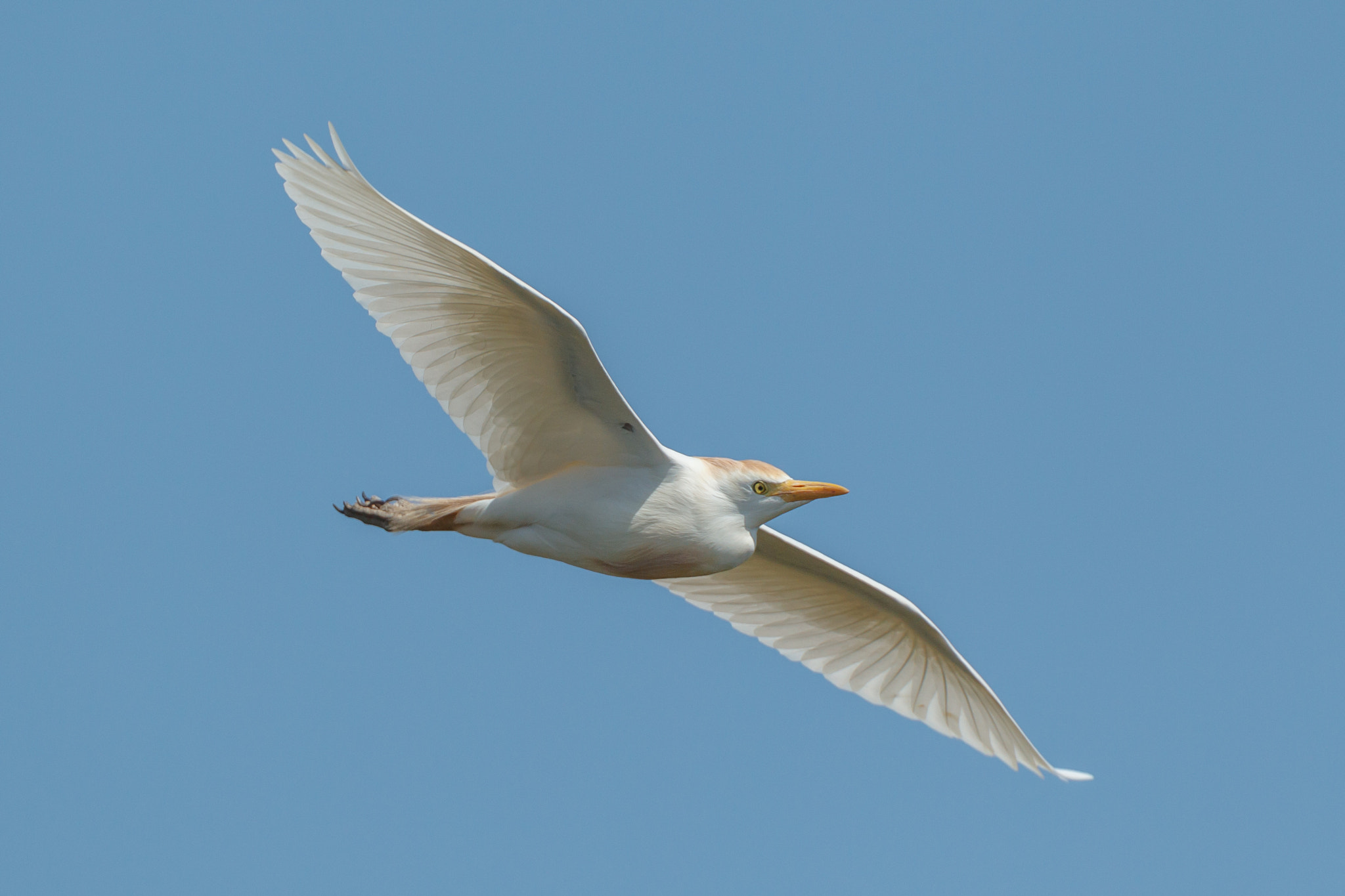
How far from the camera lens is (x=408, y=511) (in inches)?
403

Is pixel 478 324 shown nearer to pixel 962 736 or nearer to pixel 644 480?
pixel 644 480

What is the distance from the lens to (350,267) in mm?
9594

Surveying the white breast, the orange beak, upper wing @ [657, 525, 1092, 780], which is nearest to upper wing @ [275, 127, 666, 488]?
the white breast

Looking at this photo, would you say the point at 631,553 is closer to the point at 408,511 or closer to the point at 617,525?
the point at 617,525

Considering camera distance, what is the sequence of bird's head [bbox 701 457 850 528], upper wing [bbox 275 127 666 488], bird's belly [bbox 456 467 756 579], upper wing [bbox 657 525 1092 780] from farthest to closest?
upper wing [bbox 657 525 1092 780]
bird's head [bbox 701 457 850 528]
bird's belly [bbox 456 467 756 579]
upper wing [bbox 275 127 666 488]

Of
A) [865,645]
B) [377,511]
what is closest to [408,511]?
[377,511]

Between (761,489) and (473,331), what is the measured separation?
2475mm

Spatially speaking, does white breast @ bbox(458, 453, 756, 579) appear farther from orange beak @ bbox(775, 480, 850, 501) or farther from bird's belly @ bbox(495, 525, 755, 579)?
orange beak @ bbox(775, 480, 850, 501)

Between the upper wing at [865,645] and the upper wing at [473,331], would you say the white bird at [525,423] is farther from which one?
the upper wing at [865,645]

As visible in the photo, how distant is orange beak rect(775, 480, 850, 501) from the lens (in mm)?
10359

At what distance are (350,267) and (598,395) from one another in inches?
77.7

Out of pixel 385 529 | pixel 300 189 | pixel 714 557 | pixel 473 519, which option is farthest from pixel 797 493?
pixel 300 189

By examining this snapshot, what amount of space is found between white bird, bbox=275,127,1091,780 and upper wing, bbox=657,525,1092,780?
73.3 inches

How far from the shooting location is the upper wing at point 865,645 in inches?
484
